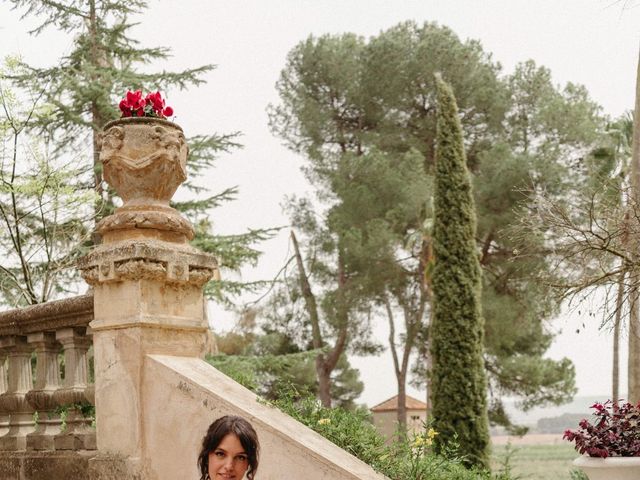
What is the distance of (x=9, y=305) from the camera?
46.9 ft

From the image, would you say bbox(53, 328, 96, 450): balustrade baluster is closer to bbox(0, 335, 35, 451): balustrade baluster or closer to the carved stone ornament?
bbox(0, 335, 35, 451): balustrade baluster

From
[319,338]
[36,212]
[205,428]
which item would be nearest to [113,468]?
[205,428]

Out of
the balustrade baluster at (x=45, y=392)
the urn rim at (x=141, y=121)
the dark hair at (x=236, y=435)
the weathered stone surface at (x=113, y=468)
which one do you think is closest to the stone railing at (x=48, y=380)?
the balustrade baluster at (x=45, y=392)

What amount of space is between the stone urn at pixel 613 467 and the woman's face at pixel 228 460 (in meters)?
2.90

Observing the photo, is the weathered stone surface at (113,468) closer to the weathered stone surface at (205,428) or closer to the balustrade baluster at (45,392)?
the weathered stone surface at (205,428)

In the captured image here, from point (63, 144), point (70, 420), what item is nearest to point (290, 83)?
point (63, 144)

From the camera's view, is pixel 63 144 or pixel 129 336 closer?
pixel 129 336

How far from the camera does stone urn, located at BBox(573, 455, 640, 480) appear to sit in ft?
15.0

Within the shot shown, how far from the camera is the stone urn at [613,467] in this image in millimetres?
4586

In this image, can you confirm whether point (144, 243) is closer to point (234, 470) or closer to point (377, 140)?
point (234, 470)

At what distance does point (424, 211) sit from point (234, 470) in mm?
22601

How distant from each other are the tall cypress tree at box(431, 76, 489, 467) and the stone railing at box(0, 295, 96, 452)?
13.6 meters

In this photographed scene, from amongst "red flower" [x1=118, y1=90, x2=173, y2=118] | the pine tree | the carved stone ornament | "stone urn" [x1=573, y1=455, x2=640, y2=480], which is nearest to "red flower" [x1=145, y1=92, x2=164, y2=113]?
"red flower" [x1=118, y1=90, x2=173, y2=118]

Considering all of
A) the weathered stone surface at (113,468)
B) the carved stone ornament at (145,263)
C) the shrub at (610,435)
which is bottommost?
the shrub at (610,435)
